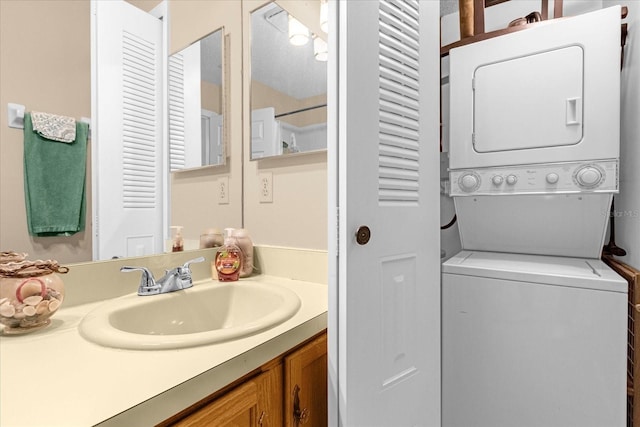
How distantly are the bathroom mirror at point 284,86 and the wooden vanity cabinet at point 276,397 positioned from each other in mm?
856

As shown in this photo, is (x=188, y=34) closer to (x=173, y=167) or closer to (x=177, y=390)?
(x=173, y=167)

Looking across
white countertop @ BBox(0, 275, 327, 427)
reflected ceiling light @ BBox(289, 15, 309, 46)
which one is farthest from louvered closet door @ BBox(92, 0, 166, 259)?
reflected ceiling light @ BBox(289, 15, 309, 46)

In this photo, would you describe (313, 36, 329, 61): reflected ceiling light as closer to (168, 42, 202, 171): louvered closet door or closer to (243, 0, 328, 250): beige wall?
(243, 0, 328, 250): beige wall

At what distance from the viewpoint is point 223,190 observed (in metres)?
1.60

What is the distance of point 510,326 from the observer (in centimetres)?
130

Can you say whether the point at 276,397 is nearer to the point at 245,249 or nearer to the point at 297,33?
the point at 245,249

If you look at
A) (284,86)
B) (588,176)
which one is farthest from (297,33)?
(588,176)

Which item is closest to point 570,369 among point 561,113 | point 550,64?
point 561,113

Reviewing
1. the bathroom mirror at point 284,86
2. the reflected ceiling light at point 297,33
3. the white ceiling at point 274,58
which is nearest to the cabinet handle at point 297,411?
the bathroom mirror at point 284,86

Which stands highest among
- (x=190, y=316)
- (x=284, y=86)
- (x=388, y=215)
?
(x=284, y=86)

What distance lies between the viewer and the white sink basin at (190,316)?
2.35ft

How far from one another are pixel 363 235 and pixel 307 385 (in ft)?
1.46

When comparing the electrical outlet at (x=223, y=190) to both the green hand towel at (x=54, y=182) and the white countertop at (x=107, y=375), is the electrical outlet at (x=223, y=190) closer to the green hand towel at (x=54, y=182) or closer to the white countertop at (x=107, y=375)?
the green hand towel at (x=54, y=182)

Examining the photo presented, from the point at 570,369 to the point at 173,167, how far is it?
1686 mm
